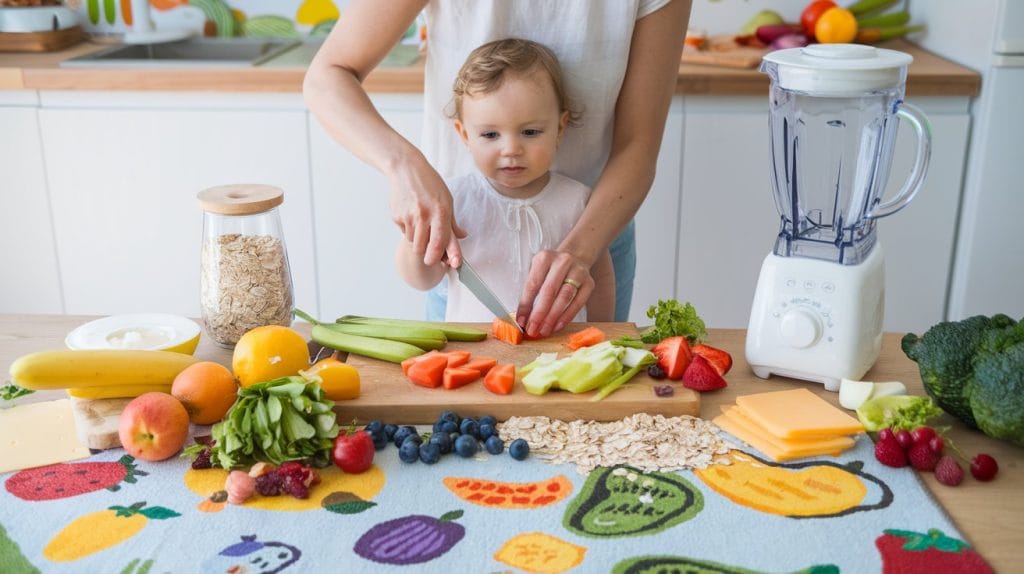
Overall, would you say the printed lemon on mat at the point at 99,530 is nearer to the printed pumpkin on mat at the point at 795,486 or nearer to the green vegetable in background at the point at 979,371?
the printed pumpkin on mat at the point at 795,486

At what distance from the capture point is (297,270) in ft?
9.21

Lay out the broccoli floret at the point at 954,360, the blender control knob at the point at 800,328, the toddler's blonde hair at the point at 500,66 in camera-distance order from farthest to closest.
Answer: the toddler's blonde hair at the point at 500,66
the blender control knob at the point at 800,328
the broccoli floret at the point at 954,360

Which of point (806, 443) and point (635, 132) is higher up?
point (635, 132)

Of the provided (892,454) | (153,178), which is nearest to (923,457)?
(892,454)

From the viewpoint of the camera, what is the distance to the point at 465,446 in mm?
1124

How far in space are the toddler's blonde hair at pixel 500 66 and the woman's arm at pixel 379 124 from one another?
0.12m

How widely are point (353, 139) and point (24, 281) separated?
1802 mm

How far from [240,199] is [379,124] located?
0.86 ft

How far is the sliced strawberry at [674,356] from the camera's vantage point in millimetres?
1265

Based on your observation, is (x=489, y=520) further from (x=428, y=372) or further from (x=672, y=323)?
(x=672, y=323)

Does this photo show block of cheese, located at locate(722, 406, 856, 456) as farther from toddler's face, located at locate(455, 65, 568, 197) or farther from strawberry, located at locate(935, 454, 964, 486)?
toddler's face, located at locate(455, 65, 568, 197)

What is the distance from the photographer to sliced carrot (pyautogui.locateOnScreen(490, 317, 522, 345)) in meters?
1.39

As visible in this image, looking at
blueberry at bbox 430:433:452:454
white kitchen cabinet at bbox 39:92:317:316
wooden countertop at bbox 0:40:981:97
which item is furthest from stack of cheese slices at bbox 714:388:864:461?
white kitchen cabinet at bbox 39:92:317:316

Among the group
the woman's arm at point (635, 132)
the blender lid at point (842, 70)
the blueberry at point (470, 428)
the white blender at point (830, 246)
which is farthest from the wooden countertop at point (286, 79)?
the blueberry at point (470, 428)
